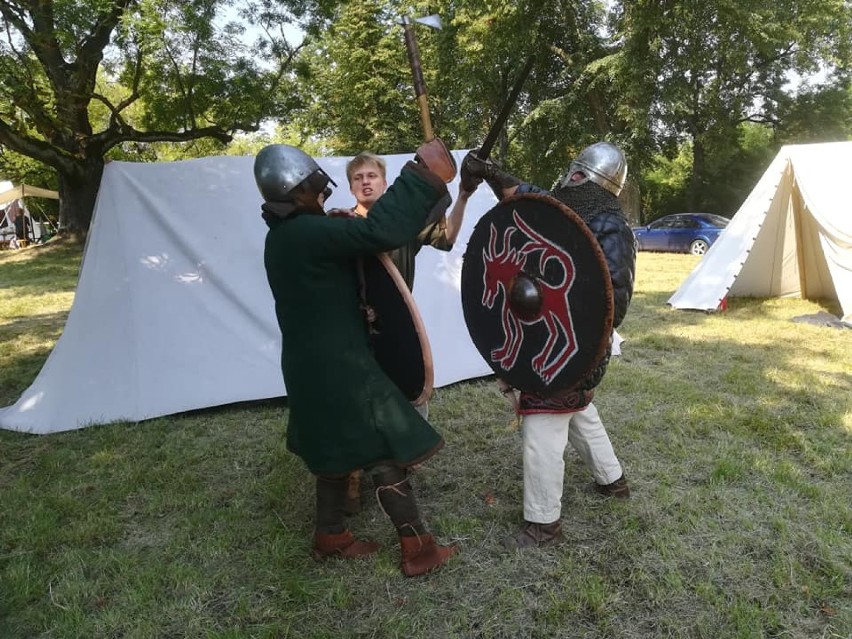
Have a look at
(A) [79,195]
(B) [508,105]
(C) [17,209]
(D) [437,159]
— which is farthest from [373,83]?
(D) [437,159]

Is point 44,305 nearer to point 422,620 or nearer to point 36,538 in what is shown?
point 36,538

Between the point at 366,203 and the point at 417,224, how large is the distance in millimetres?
911

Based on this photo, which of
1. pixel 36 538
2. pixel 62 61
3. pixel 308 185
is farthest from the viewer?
pixel 62 61

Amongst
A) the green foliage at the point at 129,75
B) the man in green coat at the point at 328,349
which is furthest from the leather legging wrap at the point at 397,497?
the green foliage at the point at 129,75

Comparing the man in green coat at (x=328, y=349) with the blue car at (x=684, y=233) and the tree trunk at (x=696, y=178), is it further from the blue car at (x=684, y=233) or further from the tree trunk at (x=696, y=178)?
the tree trunk at (x=696, y=178)

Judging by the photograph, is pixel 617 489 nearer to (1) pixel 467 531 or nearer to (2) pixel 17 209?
(1) pixel 467 531

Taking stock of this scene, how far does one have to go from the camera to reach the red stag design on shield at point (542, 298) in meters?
2.05

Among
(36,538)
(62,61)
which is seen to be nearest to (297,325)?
(36,538)

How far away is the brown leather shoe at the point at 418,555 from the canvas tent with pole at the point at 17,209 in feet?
74.7

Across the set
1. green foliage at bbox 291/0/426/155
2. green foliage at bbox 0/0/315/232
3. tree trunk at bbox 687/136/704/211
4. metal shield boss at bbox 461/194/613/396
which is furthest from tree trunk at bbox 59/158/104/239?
tree trunk at bbox 687/136/704/211

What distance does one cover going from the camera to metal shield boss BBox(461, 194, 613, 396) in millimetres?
1963

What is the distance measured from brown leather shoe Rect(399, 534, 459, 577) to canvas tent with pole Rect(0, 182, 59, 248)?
2276 centimetres

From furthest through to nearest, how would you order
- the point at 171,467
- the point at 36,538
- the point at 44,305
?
1. the point at 44,305
2. the point at 171,467
3. the point at 36,538

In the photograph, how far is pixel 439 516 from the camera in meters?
2.69
